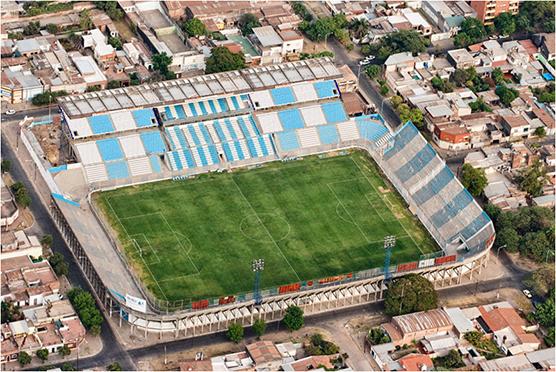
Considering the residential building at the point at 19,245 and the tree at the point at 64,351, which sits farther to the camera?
the residential building at the point at 19,245

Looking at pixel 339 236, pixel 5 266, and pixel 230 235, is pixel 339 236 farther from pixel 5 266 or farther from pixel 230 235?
pixel 5 266

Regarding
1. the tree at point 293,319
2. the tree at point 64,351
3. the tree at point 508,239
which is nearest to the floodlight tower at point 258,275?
the tree at point 293,319

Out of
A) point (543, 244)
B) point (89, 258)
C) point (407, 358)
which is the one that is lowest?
point (407, 358)

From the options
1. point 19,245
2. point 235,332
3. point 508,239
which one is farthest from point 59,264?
point 508,239

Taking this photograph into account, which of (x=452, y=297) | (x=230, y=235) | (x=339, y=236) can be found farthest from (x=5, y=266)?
(x=452, y=297)

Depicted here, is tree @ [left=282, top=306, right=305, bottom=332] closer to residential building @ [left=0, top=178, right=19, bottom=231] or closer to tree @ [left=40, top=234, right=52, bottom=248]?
tree @ [left=40, top=234, right=52, bottom=248]

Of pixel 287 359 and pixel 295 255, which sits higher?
pixel 295 255

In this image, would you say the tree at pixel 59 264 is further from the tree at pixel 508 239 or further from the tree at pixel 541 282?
the tree at pixel 541 282
